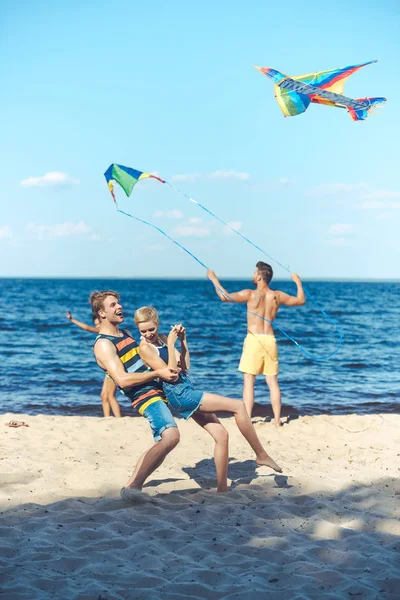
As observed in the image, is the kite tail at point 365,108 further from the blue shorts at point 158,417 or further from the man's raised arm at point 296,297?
the blue shorts at point 158,417

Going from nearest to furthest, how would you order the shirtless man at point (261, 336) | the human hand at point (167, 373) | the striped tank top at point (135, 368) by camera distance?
the human hand at point (167, 373) < the striped tank top at point (135, 368) < the shirtless man at point (261, 336)

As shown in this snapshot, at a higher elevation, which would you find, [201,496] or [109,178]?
[109,178]

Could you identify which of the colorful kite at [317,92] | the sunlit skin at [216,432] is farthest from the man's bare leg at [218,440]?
the colorful kite at [317,92]

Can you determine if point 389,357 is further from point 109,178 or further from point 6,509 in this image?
point 6,509

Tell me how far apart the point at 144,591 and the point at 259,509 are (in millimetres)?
1534

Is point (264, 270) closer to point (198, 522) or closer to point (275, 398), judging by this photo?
point (275, 398)

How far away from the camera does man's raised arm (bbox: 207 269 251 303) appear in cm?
658

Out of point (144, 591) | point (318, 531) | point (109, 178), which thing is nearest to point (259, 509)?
point (318, 531)

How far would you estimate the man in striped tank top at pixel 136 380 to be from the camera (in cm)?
458

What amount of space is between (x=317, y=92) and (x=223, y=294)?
2.29 meters

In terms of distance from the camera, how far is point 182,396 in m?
4.76

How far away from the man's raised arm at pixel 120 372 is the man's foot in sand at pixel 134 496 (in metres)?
0.79

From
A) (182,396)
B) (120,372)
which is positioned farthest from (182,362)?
(120,372)

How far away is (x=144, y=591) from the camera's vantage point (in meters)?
3.21
